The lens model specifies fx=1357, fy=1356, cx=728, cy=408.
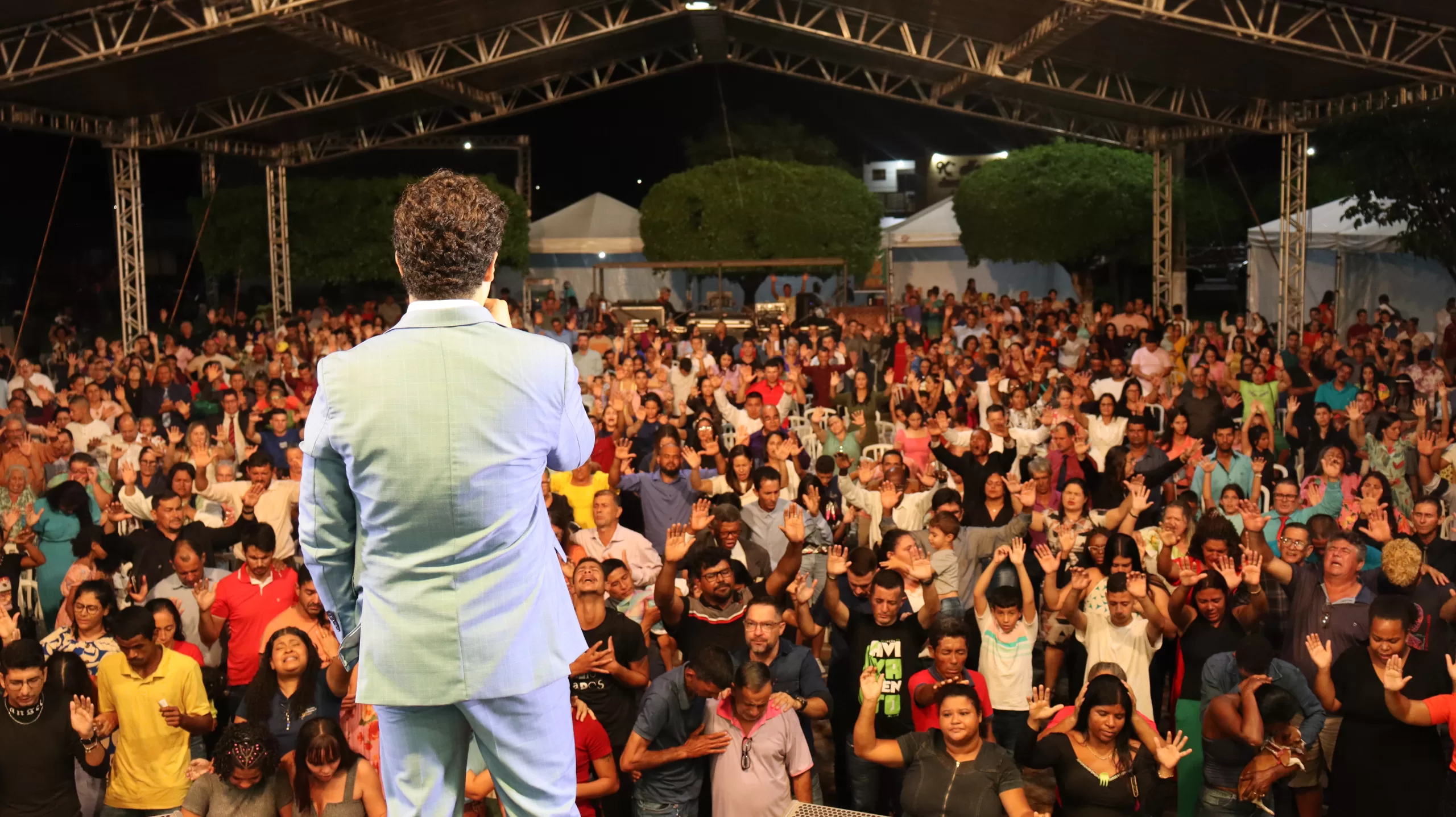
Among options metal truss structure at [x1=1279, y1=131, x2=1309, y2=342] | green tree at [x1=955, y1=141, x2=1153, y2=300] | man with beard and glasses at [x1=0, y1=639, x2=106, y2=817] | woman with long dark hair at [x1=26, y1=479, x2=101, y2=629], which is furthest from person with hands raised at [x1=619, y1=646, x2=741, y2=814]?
green tree at [x1=955, y1=141, x2=1153, y2=300]

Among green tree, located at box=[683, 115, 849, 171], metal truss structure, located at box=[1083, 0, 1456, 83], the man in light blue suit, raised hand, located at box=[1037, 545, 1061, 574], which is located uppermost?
green tree, located at box=[683, 115, 849, 171]

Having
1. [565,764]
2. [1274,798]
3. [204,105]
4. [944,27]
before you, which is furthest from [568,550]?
[204,105]

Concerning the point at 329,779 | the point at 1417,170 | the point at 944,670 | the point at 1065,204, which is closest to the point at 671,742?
the point at 944,670

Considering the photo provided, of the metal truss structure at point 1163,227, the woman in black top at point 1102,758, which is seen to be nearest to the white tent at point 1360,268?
the metal truss structure at point 1163,227

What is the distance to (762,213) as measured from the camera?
22922 millimetres

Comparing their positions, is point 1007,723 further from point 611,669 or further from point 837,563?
point 611,669

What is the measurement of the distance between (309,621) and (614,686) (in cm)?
132

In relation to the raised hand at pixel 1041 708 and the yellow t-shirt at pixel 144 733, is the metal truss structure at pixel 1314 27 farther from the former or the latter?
the yellow t-shirt at pixel 144 733

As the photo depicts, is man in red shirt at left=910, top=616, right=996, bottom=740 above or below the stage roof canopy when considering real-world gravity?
below

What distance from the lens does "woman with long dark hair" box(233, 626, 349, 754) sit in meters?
5.10

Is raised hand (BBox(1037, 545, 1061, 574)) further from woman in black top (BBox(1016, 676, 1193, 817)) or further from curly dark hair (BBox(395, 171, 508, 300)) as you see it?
curly dark hair (BBox(395, 171, 508, 300))

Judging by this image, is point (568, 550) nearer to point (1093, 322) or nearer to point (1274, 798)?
point (1274, 798)

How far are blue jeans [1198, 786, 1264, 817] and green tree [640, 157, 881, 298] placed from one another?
1812 cm

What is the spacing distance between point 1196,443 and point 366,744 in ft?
17.9
